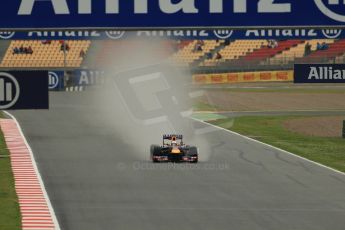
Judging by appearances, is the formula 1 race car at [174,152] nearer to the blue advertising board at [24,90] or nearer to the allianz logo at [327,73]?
the allianz logo at [327,73]

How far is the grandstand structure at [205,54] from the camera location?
74812mm

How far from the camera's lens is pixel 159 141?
111ft

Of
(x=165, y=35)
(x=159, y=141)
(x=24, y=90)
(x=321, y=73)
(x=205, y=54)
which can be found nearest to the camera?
(x=24, y=90)

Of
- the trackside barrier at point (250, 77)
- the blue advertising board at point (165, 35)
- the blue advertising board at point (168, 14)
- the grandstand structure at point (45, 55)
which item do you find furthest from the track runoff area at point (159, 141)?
the grandstand structure at point (45, 55)

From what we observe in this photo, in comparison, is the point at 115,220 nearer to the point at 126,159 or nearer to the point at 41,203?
the point at 41,203

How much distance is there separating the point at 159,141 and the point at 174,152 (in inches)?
281

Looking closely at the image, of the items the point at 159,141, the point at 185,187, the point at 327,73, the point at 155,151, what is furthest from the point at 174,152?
the point at 327,73

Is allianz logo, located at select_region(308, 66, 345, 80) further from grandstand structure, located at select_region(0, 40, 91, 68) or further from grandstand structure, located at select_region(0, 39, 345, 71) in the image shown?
grandstand structure, located at select_region(0, 40, 91, 68)

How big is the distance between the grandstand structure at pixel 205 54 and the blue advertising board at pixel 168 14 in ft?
195

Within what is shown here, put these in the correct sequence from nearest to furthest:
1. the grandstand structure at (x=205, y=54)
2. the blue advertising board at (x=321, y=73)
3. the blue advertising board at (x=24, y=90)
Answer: the blue advertising board at (x=24, y=90) → the blue advertising board at (x=321, y=73) → the grandstand structure at (x=205, y=54)

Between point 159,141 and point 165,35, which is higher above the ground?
point 165,35

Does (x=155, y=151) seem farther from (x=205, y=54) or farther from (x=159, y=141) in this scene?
(x=205, y=54)

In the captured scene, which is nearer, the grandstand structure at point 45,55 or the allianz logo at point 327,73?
the allianz logo at point 327,73

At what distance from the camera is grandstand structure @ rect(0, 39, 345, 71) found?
7481 cm
